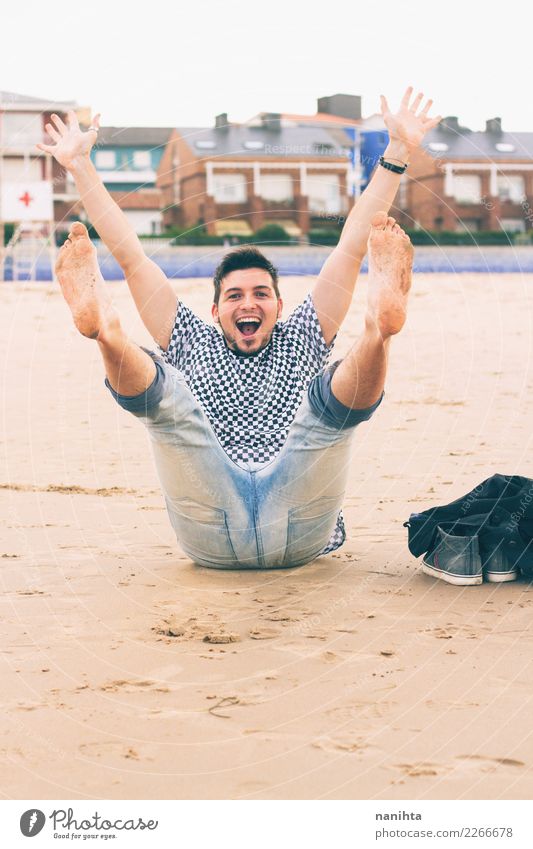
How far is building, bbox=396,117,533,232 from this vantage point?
38.6m

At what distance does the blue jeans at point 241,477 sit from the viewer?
3.81 metres

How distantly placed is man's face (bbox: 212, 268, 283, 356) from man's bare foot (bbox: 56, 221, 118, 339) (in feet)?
2.12

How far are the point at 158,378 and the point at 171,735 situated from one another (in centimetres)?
127

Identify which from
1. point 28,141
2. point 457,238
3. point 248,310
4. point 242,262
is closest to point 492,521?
point 248,310

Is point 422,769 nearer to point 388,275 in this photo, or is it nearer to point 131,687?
point 131,687

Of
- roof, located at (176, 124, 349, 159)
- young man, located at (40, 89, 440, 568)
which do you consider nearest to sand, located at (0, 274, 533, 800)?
young man, located at (40, 89, 440, 568)

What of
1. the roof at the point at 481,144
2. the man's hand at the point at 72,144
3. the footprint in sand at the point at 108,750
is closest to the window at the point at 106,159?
the roof at the point at 481,144

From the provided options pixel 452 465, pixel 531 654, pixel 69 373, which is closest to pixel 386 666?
pixel 531 654

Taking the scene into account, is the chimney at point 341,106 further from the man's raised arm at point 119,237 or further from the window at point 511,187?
the man's raised arm at point 119,237

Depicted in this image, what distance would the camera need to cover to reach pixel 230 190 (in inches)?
1598

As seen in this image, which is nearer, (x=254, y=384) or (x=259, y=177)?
(x=254, y=384)

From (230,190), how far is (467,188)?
8514 mm

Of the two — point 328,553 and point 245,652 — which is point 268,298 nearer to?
point 328,553

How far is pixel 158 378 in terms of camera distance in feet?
12.3
